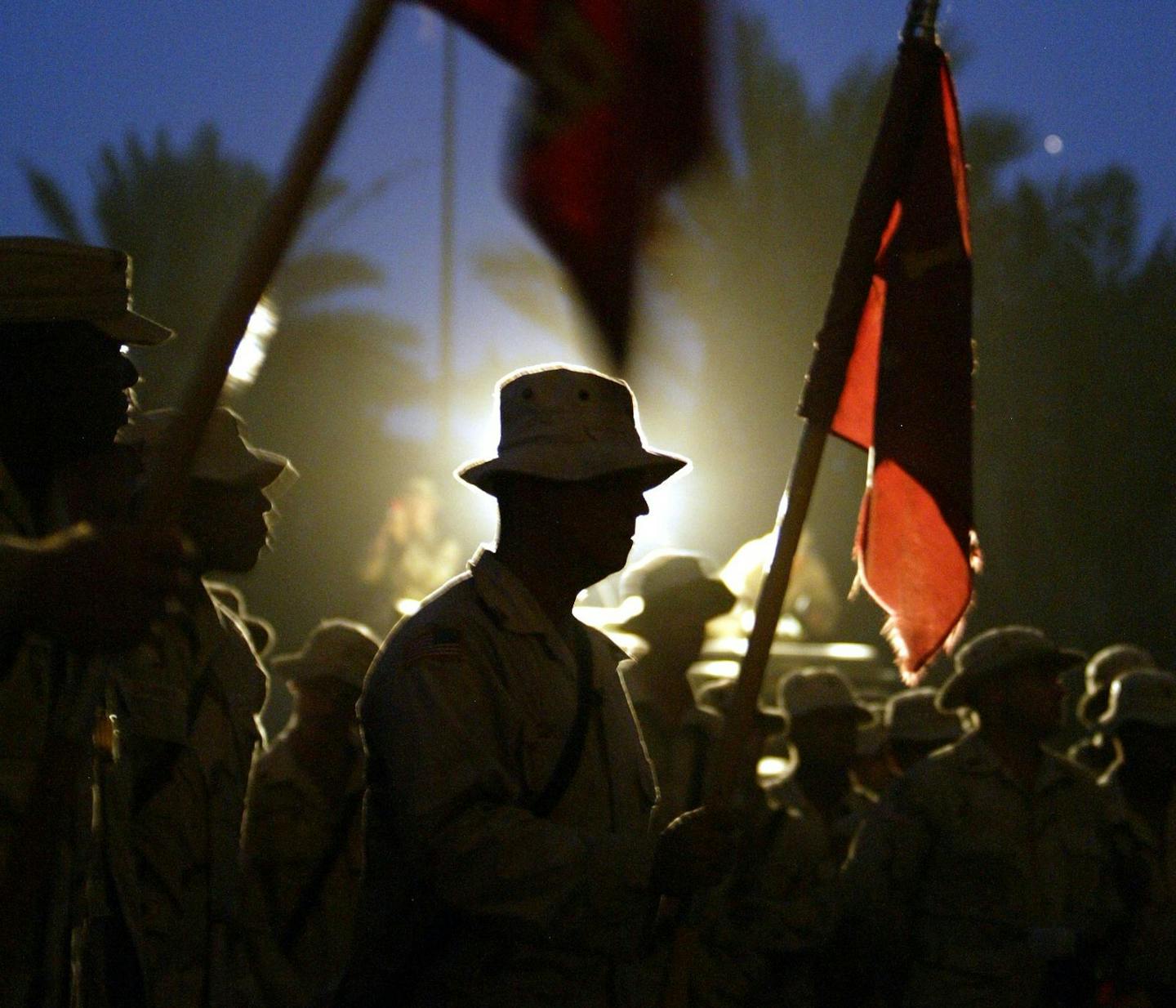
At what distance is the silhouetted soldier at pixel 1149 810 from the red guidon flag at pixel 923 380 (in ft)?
9.05

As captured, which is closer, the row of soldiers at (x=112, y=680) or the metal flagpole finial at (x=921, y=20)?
the row of soldiers at (x=112, y=680)

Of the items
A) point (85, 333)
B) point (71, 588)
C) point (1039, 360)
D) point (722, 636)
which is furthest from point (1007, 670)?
point (1039, 360)

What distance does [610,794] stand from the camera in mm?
3588

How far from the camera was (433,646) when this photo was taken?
3.48m

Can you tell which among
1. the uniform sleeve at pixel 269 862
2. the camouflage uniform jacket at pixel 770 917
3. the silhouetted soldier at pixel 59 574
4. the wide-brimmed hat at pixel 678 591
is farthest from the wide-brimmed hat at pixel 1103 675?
the silhouetted soldier at pixel 59 574

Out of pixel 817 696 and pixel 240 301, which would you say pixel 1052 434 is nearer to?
pixel 817 696

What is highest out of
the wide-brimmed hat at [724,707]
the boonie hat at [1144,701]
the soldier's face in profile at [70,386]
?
the soldier's face in profile at [70,386]

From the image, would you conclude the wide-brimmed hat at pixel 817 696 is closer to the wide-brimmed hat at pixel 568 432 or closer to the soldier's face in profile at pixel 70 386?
the wide-brimmed hat at pixel 568 432

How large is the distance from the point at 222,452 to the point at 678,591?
7.13 ft

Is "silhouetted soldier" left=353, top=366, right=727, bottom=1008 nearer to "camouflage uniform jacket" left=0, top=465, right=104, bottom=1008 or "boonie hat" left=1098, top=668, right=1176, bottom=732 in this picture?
"camouflage uniform jacket" left=0, top=465, right=104, bottom=1008

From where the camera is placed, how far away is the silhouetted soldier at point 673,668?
6098mm

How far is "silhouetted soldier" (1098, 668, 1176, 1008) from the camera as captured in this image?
6.57 metres

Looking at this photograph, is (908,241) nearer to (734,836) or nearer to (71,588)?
(734,836)

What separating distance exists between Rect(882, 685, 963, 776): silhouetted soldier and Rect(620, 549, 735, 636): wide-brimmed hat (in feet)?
8.11
